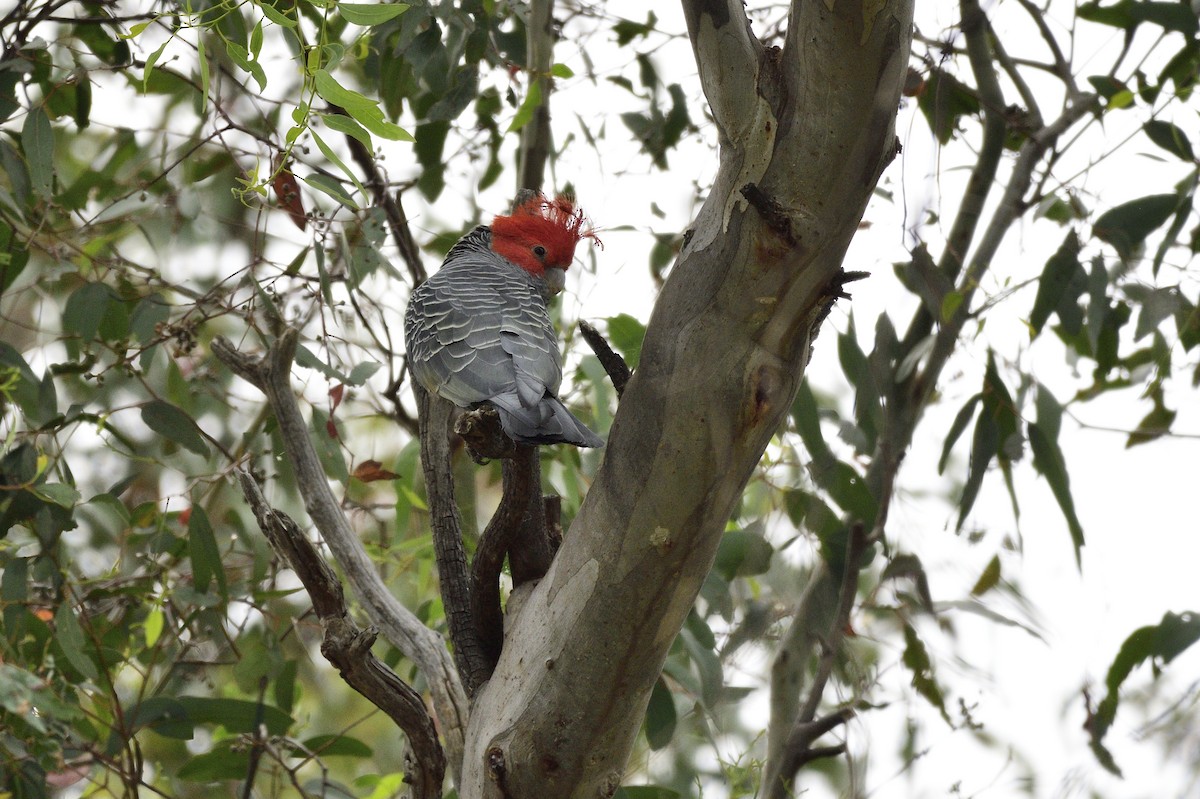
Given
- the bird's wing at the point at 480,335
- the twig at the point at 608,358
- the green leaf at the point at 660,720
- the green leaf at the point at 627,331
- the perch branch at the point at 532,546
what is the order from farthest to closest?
1. the green leaf at the point at 627,331
2. the green leaf at the point at 660,720
3. the bird's wing at the point at 480,335
4. the perch branch at the point at 532,546
5. the twig at the point at 608,358

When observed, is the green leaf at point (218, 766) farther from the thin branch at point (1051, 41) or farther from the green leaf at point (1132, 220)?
the thin branch at point (1051, 41)

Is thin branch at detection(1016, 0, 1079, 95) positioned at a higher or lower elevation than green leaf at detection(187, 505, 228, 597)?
higher

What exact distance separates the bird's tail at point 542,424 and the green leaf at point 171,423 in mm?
866

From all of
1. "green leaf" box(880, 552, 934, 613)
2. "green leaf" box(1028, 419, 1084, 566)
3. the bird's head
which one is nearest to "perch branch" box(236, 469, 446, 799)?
the bird's head

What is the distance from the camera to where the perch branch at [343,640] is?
146cm

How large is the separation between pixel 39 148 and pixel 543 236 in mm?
961

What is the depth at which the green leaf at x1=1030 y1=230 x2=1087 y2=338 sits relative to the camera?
212cm

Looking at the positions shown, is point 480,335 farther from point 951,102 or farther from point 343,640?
point 951,102

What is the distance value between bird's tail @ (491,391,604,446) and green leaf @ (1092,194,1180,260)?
1266 mm

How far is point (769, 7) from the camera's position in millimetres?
2559

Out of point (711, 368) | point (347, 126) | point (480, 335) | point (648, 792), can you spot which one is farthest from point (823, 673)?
point (347, 126)

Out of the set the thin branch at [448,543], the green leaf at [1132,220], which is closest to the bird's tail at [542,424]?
the thin branch at [448,543]

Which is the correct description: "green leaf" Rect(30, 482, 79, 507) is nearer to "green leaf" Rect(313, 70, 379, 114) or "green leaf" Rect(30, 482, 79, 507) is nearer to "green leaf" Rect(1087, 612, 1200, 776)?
"green leaf" Rect(313, 70, 379, 114)

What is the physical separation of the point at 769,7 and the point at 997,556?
136cm
